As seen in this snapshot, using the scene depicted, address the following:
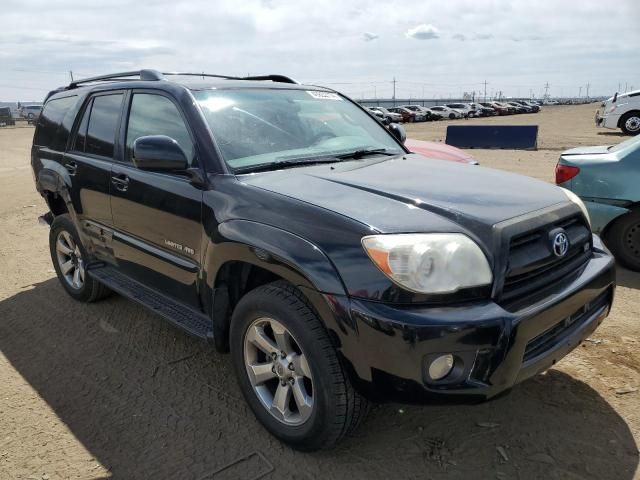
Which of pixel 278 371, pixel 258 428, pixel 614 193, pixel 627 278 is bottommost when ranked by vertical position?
pixel 627 278

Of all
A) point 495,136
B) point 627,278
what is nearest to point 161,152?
point 627,278

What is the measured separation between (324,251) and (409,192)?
603mm

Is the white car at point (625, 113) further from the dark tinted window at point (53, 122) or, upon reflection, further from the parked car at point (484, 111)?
the parked car at point (484, 111)

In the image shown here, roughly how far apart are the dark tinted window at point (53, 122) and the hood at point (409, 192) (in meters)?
2.54

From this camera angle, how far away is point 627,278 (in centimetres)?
492

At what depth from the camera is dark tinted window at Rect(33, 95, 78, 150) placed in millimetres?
4495

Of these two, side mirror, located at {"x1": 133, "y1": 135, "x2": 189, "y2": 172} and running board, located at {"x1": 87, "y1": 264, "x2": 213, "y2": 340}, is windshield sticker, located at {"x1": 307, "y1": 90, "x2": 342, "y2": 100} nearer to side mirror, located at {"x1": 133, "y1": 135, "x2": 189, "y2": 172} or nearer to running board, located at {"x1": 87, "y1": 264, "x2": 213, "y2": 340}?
side mirror, located at {"x1": 133, "y1": 135, "x2": 189, "y2": 172}

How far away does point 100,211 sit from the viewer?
388cm

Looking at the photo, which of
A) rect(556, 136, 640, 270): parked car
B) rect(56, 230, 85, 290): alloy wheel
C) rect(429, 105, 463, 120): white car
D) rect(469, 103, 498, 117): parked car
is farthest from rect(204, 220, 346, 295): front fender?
rect(469, 103, 498, 117): parked car

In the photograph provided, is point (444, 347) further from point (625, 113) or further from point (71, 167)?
point (625, 113)

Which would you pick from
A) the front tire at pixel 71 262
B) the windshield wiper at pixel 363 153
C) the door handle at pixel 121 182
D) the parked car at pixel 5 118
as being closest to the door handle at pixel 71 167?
the front tire at pixel 71 262

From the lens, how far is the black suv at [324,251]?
7.04 ft

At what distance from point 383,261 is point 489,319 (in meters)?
0.48

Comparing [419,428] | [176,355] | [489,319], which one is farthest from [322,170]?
[176,355]
